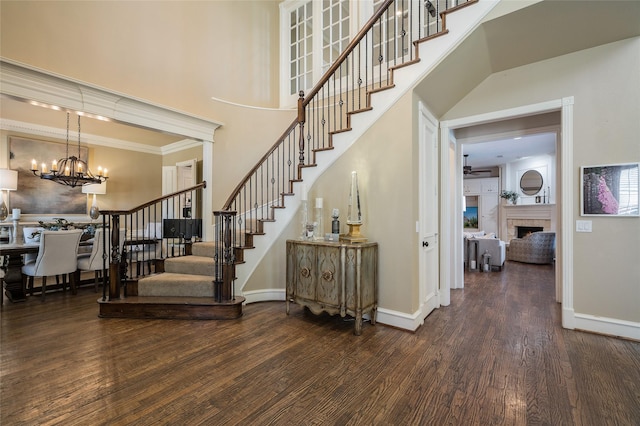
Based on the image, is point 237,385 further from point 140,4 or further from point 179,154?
point 179,154

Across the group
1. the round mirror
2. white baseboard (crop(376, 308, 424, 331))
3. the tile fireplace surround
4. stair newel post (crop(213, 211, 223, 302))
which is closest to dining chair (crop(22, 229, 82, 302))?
stair newel post (crop(213, 211, 223, 302))

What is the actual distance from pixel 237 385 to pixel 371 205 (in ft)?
7.14

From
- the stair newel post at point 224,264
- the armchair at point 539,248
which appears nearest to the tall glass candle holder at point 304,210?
the stair newel post at point 224,264

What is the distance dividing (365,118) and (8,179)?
6.46 meters

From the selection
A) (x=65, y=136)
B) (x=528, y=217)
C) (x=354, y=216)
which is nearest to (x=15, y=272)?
(x=65, y=136)

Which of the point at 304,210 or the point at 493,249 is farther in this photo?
the point at 493,249

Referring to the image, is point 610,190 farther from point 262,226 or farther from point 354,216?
point 262,226

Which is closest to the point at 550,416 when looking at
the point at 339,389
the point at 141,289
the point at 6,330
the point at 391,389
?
the point at 391,389

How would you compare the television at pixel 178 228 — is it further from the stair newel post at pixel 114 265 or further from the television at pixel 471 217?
the television at pixel 471 217

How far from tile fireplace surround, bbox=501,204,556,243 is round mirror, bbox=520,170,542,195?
49cm

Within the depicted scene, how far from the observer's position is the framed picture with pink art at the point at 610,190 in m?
2.76

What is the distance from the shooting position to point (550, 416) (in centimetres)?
172

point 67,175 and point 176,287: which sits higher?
point 67,175

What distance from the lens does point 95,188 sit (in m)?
6.44
